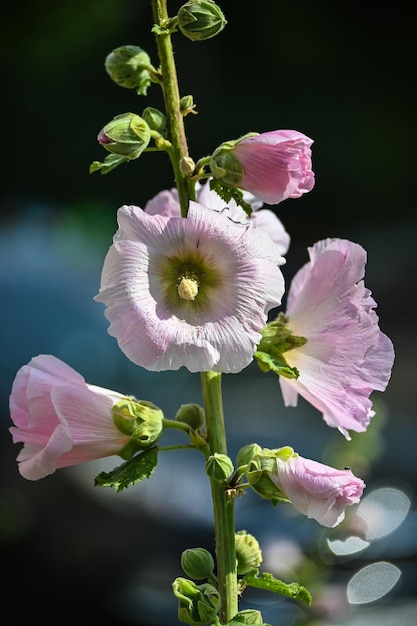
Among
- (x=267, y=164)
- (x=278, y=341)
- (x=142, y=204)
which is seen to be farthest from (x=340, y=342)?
(x=142, y=204)

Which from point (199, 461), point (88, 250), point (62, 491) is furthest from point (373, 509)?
point (88, 250)

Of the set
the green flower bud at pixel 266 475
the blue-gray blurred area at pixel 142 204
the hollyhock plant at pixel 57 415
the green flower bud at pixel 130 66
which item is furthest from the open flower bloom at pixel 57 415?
the blue-gray blurred area at pixel 142 204

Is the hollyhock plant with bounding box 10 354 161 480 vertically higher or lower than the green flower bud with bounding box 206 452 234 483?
higher

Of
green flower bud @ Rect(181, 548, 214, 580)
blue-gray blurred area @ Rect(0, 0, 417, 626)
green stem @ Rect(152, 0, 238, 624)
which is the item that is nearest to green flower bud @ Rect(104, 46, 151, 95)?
green stem @ Rect(152, 0, 238, 624)

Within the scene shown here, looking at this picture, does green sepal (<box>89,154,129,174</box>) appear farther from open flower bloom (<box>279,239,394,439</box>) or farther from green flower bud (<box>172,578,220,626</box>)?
green flower bud (<box>172,578,220,626</box>)

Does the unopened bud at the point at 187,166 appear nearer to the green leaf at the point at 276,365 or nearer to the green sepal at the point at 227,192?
the green sepal at the point at 227,192

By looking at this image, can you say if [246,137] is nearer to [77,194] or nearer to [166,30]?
[166,30]
